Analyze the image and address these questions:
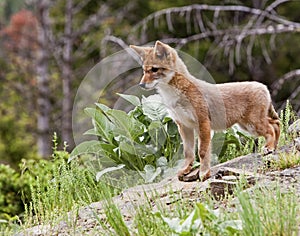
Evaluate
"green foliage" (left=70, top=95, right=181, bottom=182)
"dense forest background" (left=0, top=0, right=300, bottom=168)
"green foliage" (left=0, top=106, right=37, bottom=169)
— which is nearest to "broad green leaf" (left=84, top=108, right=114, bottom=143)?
"green foliage" (left=70, top=95, right=181, bottom=182)

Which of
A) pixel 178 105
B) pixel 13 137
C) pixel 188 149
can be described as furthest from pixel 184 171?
pixel 13 137

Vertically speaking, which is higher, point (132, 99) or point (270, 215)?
point (132, 99)

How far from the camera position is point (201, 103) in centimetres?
507

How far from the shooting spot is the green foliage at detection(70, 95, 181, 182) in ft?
19.7

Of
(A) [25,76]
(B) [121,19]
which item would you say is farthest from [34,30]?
(B) [121,19]

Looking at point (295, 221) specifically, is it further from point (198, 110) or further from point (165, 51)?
point (165, 51)

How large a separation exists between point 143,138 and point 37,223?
4.18 ft

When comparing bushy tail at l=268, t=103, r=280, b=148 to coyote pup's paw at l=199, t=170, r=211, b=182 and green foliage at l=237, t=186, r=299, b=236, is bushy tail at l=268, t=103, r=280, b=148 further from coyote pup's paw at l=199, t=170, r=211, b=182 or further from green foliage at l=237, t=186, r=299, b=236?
green foliage at l=237, t=186, r=299, b=236

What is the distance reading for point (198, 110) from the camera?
16.5 ft

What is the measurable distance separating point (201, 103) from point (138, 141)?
1211 millimetres

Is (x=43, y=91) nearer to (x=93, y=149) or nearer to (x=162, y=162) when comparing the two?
(x=93, y=149)

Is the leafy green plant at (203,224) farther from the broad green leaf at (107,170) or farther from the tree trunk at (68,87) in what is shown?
the tree trunk at (68,87)

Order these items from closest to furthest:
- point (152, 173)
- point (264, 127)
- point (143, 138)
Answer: point (264, 127) < point (152, 173) < point (143, 138)

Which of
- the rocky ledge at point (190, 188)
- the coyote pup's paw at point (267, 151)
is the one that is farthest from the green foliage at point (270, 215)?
the coyote pup's paw at point (267, 151)
